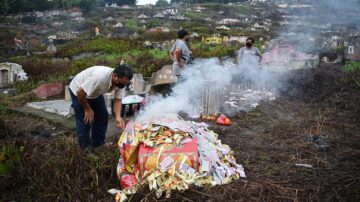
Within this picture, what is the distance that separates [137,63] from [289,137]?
9.10m

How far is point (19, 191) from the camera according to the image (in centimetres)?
417

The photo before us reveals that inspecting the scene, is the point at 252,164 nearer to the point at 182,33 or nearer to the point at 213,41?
the point at 182,33

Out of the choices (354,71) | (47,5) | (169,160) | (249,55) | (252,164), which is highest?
(47,5)

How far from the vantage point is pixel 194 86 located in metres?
7.70

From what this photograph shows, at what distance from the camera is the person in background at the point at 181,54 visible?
747 cm

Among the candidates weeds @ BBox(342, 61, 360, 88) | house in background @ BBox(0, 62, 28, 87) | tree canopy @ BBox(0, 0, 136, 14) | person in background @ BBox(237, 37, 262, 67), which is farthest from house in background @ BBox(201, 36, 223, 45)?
tree canopy @ BBox(0, 0, 136, 14)

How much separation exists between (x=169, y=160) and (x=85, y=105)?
4.60 ft

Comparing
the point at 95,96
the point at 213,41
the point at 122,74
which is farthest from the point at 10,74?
the point at 213,41

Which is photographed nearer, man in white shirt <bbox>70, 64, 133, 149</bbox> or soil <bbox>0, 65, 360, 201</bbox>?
soil <bbox>0, 65, 360, 201</bbox>

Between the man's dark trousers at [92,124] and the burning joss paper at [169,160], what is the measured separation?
783 mm

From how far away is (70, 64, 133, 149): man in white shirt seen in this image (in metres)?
4.39

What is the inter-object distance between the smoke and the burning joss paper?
860 millimetres

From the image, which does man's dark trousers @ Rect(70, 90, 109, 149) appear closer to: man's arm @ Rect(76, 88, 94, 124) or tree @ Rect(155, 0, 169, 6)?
man's arm @ Rect(76, 88, 94, 124)

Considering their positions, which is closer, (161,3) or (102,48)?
(102,48)
